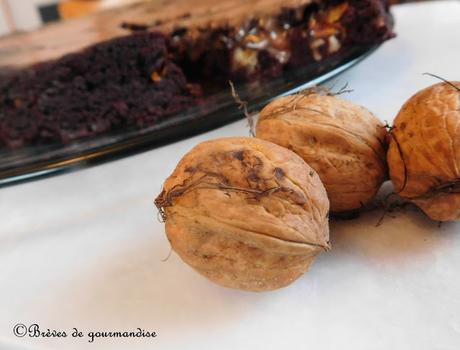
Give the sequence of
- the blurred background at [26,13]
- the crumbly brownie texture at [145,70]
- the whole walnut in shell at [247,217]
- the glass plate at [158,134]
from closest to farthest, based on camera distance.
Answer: the whole walnut in shell at [247,217], the glass plate at [158,134], the crumbly brownie texture at [145,70], the blurred background at [26,13]

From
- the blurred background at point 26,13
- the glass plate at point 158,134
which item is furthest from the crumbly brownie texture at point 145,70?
the blurred background at point 26,13

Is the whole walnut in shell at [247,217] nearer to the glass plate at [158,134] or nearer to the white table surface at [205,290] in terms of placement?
the white table surface at [205,290]

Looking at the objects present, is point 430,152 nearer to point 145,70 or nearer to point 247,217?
point 247,217

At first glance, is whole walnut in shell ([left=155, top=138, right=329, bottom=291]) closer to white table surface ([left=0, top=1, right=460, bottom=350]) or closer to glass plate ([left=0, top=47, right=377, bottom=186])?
white table surface ([left=0, top=1, right=460, bottom=350])

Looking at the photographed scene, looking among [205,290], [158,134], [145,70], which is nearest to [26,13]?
[145,70]

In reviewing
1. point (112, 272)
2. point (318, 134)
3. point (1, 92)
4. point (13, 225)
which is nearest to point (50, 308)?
point (112, 272)

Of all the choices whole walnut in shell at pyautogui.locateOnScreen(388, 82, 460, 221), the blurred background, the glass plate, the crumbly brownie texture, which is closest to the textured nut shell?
whole walnut in shell at pyautogui.locateOnScreen(388, 82, 460, 221)
